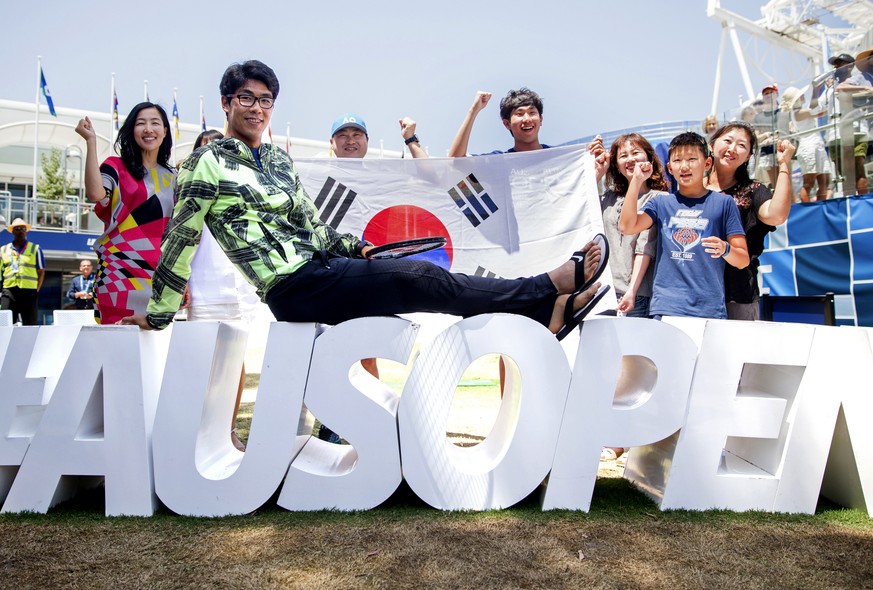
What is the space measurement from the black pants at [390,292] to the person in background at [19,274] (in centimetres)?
948

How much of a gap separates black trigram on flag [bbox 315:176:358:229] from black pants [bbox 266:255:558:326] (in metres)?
2.23

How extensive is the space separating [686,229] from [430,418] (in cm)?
159

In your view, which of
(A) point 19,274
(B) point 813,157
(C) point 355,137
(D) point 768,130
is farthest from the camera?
(A) point 19,274

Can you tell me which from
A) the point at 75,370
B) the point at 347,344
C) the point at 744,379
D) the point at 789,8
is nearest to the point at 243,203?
the point at 347,344

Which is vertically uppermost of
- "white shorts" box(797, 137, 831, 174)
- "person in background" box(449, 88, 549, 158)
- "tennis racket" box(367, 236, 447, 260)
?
"white shorts" box(797, 137, 831, 174)

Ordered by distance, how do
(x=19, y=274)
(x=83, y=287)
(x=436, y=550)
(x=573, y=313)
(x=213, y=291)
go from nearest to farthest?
(x=436, y=550), (x=573, y=313), (x=213, y=291), (x=19, y=274), (x=83, y=287)

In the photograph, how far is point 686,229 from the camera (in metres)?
3.05

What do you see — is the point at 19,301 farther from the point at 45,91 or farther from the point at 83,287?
the point at 45,91

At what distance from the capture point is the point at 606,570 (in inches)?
74.6

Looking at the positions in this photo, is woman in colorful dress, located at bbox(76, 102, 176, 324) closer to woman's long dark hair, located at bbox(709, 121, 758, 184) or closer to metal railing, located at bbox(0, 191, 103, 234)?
woman's long dark hair, located at bbox(709, 121, 758, 184)

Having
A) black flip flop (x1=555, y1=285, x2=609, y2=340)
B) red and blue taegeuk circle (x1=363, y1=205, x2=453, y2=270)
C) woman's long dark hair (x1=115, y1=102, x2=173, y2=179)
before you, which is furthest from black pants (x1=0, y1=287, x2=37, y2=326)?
black flip flop (x1=555, y1=285, x2=609, y2=340)

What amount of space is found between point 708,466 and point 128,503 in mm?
2287

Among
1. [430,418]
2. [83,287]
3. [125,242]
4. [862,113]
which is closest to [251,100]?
[125,242]

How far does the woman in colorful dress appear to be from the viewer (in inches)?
121
